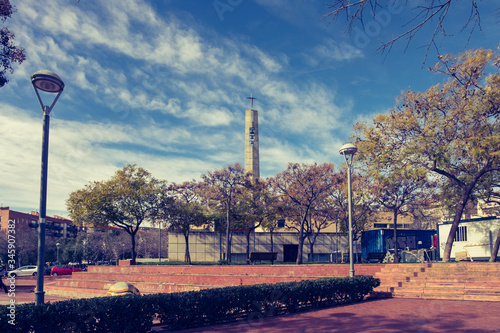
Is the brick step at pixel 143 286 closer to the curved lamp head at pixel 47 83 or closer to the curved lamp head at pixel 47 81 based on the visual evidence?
the curved lamp head at pixel 47 83

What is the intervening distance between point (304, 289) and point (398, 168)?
1140 cm

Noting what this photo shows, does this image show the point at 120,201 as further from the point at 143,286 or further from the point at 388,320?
the point at 388,320

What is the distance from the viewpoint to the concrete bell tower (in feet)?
174

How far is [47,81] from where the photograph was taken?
8055 mm

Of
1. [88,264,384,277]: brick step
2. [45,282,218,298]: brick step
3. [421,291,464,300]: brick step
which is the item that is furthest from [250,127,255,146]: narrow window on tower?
[421,291,464,300]: brick step

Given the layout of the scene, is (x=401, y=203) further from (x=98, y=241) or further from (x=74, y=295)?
(x=98, y=241)

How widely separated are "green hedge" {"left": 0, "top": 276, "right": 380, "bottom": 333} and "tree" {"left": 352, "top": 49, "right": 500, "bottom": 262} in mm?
8982

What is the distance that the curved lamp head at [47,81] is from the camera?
7973 millimetres

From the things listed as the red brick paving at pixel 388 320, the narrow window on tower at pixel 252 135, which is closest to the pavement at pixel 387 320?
the red brick paving at pixel 388 320

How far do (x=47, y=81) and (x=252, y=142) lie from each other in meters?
46.0

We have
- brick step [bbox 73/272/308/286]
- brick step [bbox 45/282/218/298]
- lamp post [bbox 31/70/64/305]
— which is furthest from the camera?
brick step [bbox 45/282/218/298]

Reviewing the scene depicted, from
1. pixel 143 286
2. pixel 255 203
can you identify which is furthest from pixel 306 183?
pixel 143 286

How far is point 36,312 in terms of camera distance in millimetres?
7211

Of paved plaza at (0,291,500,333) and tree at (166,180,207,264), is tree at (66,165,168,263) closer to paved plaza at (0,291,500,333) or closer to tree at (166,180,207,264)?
tree at (166,180,207,264)
